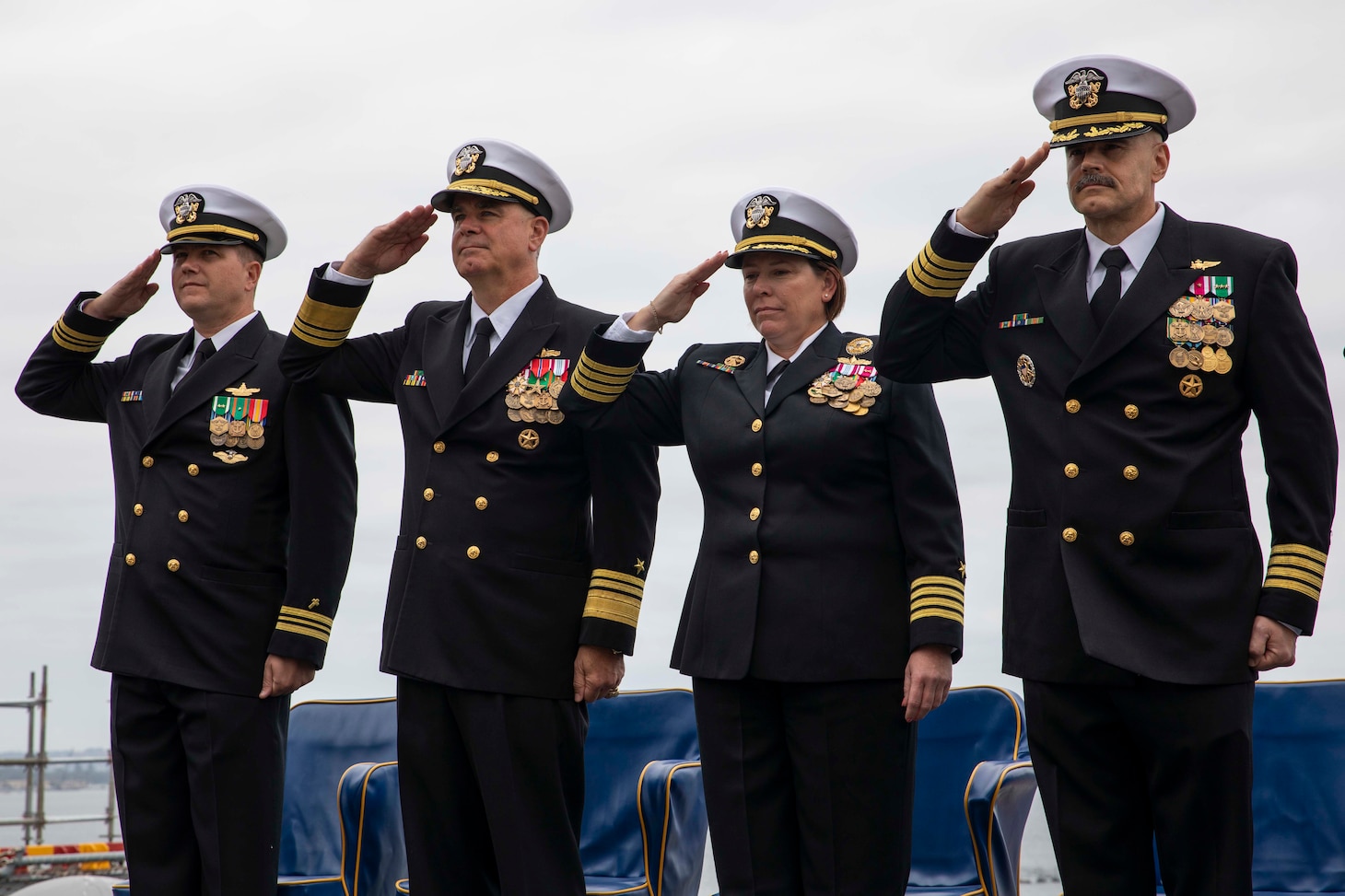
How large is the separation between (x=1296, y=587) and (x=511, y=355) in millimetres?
1734

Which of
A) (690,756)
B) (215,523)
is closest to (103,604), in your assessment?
(215,523)

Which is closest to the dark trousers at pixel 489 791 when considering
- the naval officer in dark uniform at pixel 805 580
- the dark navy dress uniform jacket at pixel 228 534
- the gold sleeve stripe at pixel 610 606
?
the gold sleeve stripe at pixel 610 606

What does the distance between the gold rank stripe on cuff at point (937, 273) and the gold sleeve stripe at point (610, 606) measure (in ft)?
3.16

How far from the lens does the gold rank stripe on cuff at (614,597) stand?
3.24 m

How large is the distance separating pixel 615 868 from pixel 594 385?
179 cm

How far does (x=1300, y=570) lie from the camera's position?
252 cm

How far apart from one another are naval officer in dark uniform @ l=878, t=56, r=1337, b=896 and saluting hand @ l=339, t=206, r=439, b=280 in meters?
1.31

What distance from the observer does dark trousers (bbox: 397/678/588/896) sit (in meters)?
3.16

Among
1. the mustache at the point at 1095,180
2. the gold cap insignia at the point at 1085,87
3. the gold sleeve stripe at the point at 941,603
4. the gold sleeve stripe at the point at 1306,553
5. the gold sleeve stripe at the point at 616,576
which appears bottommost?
the gold sleeve stripe at the point at 941,603

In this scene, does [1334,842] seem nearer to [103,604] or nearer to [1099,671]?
[1099,671]

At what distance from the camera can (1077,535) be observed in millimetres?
2613

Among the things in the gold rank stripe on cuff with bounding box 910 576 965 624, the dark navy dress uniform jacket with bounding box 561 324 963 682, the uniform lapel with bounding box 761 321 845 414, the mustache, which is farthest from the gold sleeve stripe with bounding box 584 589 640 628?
the mustache

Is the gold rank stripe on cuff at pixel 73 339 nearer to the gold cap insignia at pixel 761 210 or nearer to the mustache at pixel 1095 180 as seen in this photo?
the gold cap insignia at pixel 761 210

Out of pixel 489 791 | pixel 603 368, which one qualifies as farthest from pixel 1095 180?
pixel 489 791
